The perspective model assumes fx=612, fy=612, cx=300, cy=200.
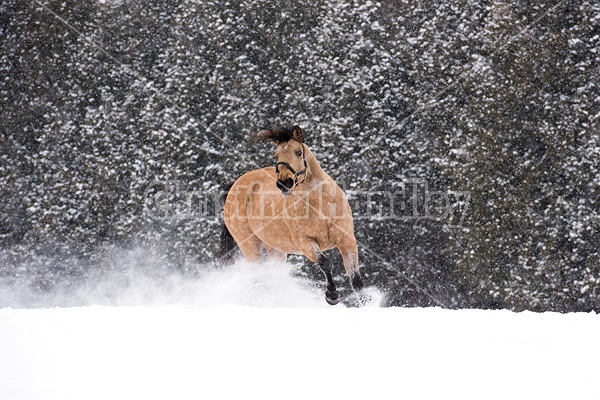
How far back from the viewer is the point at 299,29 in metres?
8.42

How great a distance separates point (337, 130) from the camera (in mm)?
8070

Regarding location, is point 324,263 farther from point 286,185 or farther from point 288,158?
point 288,158

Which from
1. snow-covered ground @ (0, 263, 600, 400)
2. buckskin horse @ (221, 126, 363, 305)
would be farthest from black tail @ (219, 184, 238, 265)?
snow-covered ground @ (0, 263, 600, 400)

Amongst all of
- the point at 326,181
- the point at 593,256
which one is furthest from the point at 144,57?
the point at 593,256

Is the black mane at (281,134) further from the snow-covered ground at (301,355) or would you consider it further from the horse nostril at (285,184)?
the snow-covered ground at (301,355)

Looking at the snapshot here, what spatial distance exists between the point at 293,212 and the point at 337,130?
2.66 m

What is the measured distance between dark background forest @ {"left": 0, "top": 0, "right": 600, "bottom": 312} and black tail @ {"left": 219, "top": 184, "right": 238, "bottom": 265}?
75 cm

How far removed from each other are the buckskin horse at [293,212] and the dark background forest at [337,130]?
3.80ft

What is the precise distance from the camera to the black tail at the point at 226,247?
7.50 metres

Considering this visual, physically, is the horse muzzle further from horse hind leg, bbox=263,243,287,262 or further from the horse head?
horse hind leg, bbox=263,243,287,262

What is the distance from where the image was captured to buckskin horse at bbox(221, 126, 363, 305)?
514cm

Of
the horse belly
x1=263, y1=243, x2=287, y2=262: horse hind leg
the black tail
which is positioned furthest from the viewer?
the black tail

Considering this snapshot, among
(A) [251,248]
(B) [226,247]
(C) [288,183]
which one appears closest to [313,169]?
(C) [288,183]

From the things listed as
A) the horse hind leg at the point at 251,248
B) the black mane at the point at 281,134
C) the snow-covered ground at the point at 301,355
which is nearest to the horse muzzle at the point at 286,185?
the black mane at the point at 281,134
